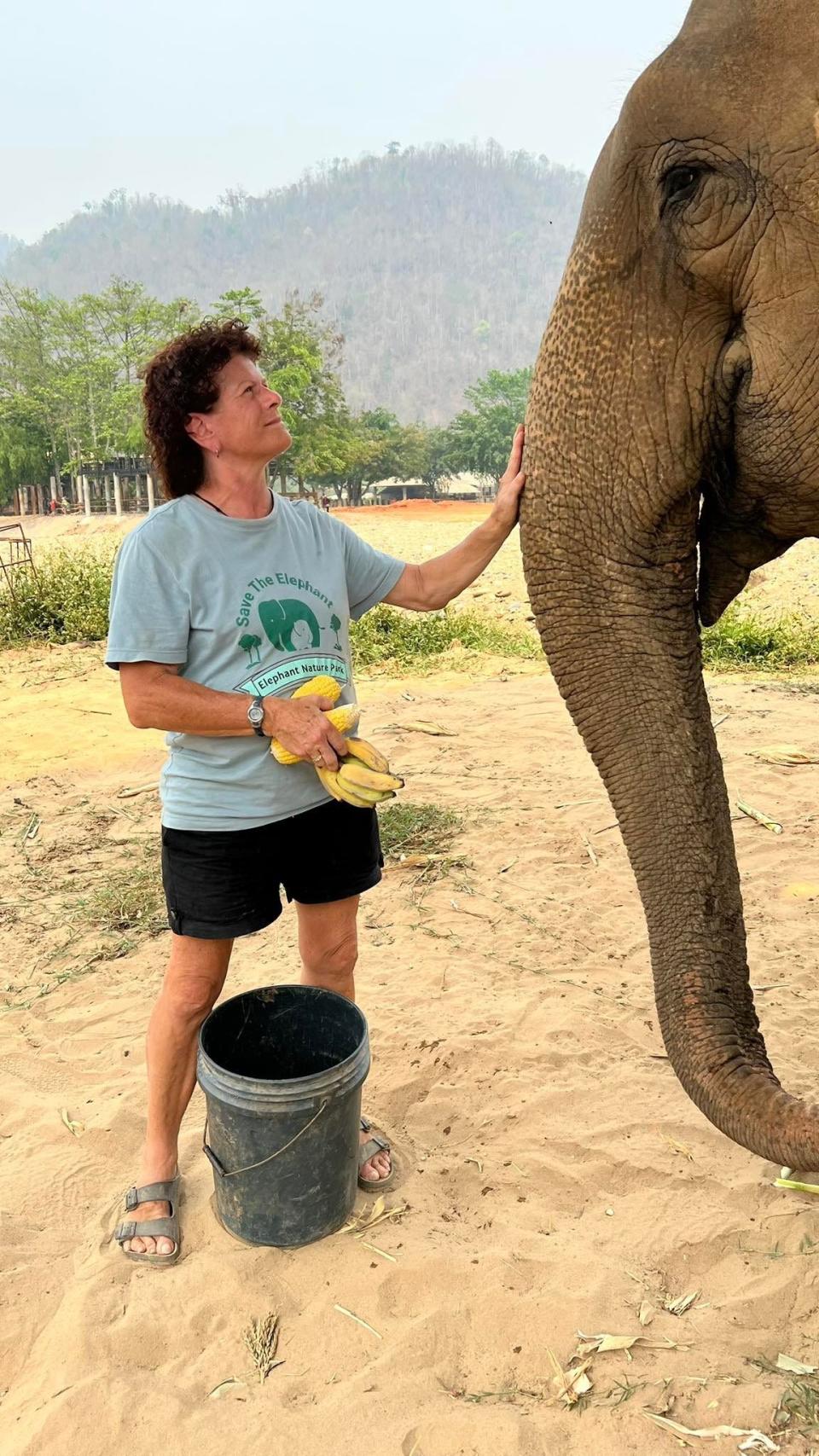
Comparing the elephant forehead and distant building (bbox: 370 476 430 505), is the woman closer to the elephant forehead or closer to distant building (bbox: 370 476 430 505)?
the elephant forehead

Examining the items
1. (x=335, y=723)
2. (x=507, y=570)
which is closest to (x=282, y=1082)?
(x=335, y=723)

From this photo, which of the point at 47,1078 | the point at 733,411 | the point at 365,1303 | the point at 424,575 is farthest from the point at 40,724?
the point at 733,411

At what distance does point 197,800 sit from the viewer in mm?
2779

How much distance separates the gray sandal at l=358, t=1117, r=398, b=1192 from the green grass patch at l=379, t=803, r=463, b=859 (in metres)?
2.47

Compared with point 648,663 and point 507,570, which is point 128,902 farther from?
point 507,570

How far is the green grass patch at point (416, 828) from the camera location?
572cm

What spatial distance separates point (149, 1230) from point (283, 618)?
1.61 metres

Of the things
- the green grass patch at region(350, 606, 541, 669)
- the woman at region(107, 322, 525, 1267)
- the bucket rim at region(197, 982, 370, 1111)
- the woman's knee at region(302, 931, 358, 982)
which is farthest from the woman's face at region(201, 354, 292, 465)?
the green grass patch at region(350, 606, 541, 669)

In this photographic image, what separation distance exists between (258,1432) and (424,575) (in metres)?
2.13

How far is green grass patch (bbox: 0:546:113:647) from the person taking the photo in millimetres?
12719

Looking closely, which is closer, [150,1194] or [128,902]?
[150,1194]

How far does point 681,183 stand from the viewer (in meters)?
1.99

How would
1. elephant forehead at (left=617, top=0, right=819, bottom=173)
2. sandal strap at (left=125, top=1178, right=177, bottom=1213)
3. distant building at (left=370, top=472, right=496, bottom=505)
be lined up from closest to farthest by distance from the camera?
elephant forehead at (left=617, top=0, right=819, bottom=173) → sandal strap at (left=125, top=1178, right=177, bottom=1213) → distant building at (left=370, top=472, right=496, bottom=505)

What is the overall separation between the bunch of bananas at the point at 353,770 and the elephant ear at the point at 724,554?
0.79m
